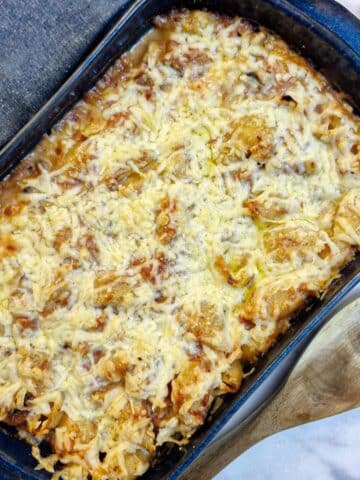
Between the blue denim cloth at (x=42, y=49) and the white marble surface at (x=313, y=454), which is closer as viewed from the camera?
the blue denim cloth at (x=42, y=49)

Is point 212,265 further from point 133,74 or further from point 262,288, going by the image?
Result: point 133,74

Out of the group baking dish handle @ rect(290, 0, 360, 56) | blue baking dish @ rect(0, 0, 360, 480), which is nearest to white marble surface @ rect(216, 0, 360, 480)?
blue baking dish @ rect(0, 0, 360, 480)

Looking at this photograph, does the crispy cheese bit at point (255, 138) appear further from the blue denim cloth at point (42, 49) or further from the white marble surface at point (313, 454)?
the white marble surface at point (313, 454)

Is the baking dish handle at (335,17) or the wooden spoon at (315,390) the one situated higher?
the baking dish handle at (335,17)

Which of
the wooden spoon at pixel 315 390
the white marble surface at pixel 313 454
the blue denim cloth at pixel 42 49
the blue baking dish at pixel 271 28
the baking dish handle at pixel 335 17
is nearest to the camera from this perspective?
the blue baking dish at pixel 271 28

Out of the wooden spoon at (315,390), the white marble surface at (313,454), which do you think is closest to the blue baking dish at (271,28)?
the wooden spoon at (315,390)

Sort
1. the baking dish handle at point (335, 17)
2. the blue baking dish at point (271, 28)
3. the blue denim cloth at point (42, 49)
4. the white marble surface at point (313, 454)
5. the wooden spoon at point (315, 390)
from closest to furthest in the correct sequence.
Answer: the blue baking dish at point (271, 28) < the baking dish handle at point (335, 17) < the wooden spoon at point (315, 390) < the blue denim cloth at point (42, 49) < the white marble surface at point (313, 454)

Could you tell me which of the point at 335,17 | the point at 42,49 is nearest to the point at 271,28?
the point at 335,17
